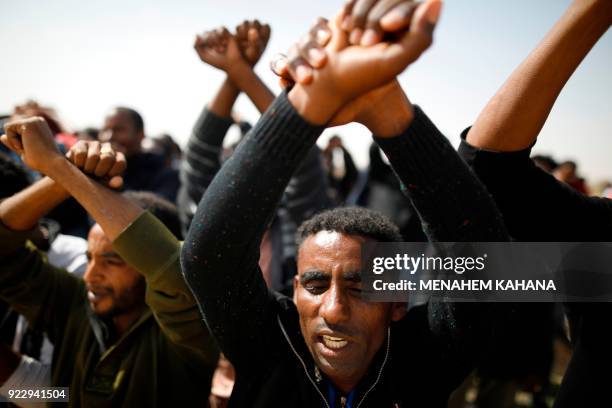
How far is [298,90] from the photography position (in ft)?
3.33

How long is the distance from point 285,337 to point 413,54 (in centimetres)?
95

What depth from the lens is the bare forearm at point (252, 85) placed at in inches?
93.1

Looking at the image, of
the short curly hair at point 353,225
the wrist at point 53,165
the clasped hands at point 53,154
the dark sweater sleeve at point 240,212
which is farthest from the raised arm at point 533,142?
the wrist at point 53,165

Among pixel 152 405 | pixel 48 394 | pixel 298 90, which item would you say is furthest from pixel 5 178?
pixel 298 90

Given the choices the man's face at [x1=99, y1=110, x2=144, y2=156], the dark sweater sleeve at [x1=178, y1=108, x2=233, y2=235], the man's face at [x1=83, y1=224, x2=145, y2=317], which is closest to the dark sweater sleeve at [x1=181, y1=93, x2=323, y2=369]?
the man's face at [x1=83, y1=224, x2=145, y2=317]

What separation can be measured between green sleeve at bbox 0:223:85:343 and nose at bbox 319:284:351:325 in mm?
1261

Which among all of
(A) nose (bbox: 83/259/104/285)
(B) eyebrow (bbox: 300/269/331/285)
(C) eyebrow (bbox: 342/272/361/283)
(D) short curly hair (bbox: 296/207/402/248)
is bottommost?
(A) nose (bbox: 83/259/104/285)

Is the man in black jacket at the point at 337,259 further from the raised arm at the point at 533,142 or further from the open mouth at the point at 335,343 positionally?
the raised arm at the point at 533,142

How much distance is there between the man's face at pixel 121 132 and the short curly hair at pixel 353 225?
10.9ft

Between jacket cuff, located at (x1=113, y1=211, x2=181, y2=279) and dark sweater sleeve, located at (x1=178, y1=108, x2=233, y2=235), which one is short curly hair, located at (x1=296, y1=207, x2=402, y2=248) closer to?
jacket cuff, located at (x1=113, y1=211, x2=181, y2=279)

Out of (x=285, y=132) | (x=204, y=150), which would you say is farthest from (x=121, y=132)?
(x=285, y=132)

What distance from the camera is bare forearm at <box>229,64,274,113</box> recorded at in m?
2.37

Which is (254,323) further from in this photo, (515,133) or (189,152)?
(189,152)

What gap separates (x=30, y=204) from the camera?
183 cm
